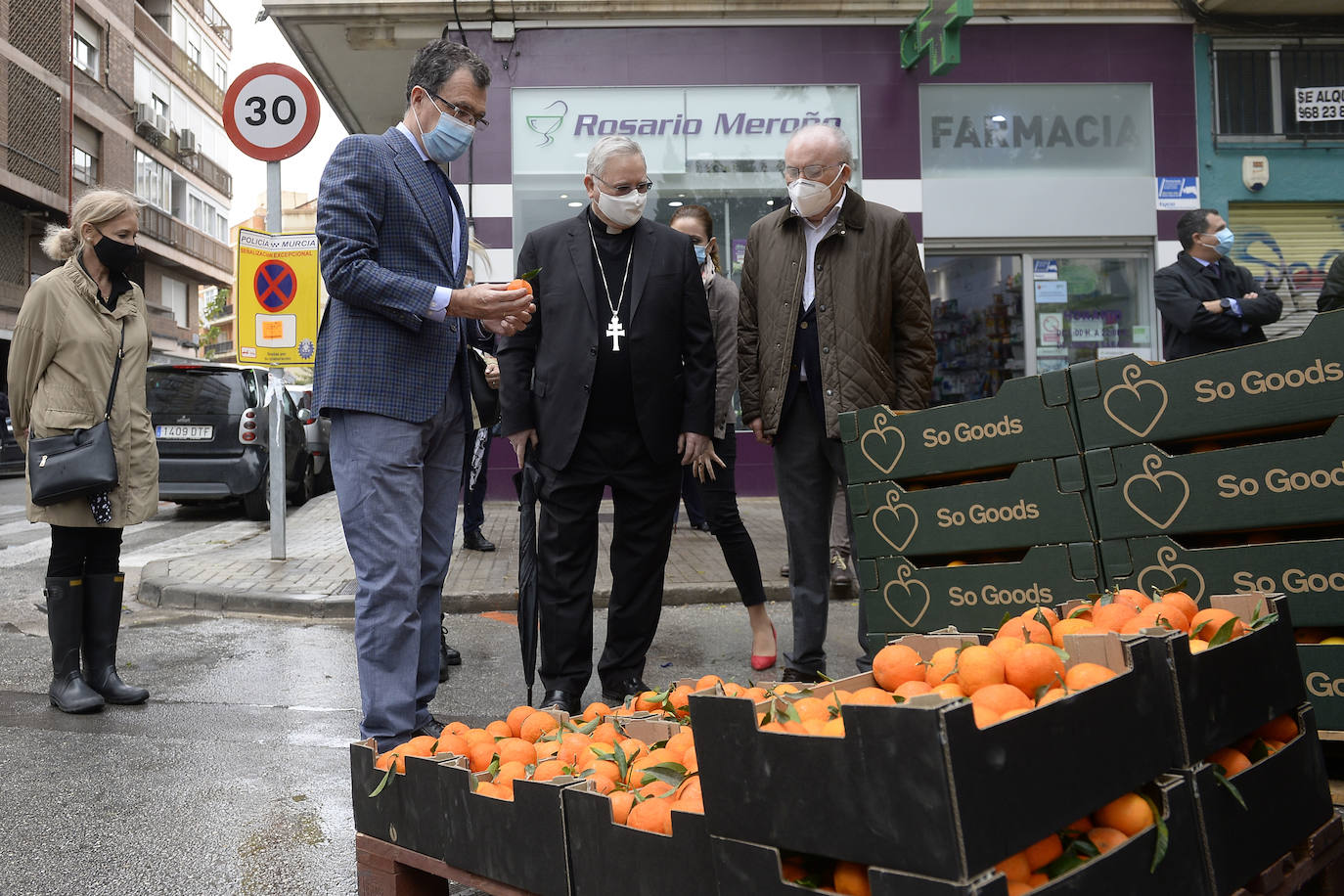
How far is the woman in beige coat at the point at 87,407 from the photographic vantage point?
4316 mm

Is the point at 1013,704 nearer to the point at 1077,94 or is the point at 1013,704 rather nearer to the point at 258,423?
the point at 258,423

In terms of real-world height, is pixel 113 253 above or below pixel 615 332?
above

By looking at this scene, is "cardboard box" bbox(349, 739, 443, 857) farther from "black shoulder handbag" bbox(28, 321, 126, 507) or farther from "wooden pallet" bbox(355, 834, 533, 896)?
"black shoulder handbag" bbox(28, 321, 126, 507)

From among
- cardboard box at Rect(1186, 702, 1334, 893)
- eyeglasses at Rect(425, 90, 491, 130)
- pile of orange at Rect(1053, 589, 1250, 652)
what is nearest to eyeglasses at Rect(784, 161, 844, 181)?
eyeglasses at Rect(425, 90, 491, 130)

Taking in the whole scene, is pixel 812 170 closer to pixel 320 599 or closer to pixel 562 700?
pixel 562 700

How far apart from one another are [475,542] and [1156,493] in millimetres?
6001

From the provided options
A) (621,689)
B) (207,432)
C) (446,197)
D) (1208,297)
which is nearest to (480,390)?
(446,197)

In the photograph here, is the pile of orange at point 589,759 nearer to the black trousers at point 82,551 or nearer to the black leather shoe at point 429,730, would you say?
the black leather shoe at point 429,730

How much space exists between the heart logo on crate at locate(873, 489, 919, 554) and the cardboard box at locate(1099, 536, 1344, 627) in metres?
0.65

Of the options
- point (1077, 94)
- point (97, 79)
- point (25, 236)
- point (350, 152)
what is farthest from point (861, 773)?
point (97, 79)

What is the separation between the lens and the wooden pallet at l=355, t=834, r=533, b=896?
226 cm

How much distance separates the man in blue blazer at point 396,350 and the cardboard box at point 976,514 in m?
1.47

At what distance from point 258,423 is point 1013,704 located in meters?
11.0

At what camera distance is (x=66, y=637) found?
436 cm
